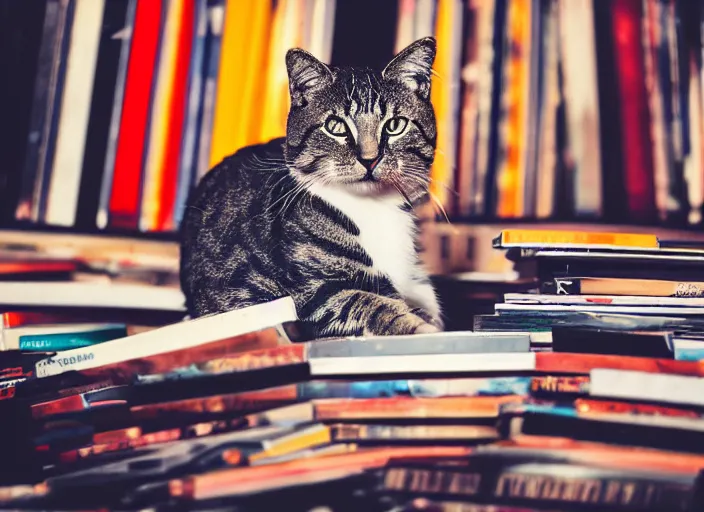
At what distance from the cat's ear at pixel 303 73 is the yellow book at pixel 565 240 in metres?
0.40

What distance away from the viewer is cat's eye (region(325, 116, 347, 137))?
3.31 feet

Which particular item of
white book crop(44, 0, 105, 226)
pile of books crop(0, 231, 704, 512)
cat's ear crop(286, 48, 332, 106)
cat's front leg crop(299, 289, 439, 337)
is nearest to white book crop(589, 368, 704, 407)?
pile of books crop(0, 231, 704, 512)

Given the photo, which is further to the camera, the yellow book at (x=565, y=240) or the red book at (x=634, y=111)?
the red book at (x=634, y=111)

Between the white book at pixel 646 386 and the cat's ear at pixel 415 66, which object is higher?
the cat's ear at pixel 415 66

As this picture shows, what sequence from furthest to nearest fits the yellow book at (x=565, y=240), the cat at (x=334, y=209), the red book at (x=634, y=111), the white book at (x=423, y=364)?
the red book at (x=634, y=111) → the cat at (x=334, y=209) → the yellow book at (x=565, y=240) → the white book at (x=423, y=364)

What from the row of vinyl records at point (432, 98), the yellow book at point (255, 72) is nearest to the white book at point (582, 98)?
the row of vinyl records at point (432, 98)

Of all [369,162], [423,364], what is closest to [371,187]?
[369,162]

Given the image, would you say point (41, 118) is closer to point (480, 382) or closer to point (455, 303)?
point (455, 303)

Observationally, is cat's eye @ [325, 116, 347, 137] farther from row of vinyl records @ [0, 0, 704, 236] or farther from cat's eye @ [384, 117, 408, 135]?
row of vinyl records @ [0, 0, 704, 236]

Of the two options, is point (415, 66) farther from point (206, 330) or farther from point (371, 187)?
point (206, 330)

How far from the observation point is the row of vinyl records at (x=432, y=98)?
117 centimetres

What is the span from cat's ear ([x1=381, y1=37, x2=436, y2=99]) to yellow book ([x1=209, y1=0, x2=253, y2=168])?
309mm

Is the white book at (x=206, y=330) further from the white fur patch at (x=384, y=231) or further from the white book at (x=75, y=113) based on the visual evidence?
the white book at (x=75, y=113)

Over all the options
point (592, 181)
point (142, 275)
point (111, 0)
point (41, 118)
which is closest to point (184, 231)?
point (142, 275)
